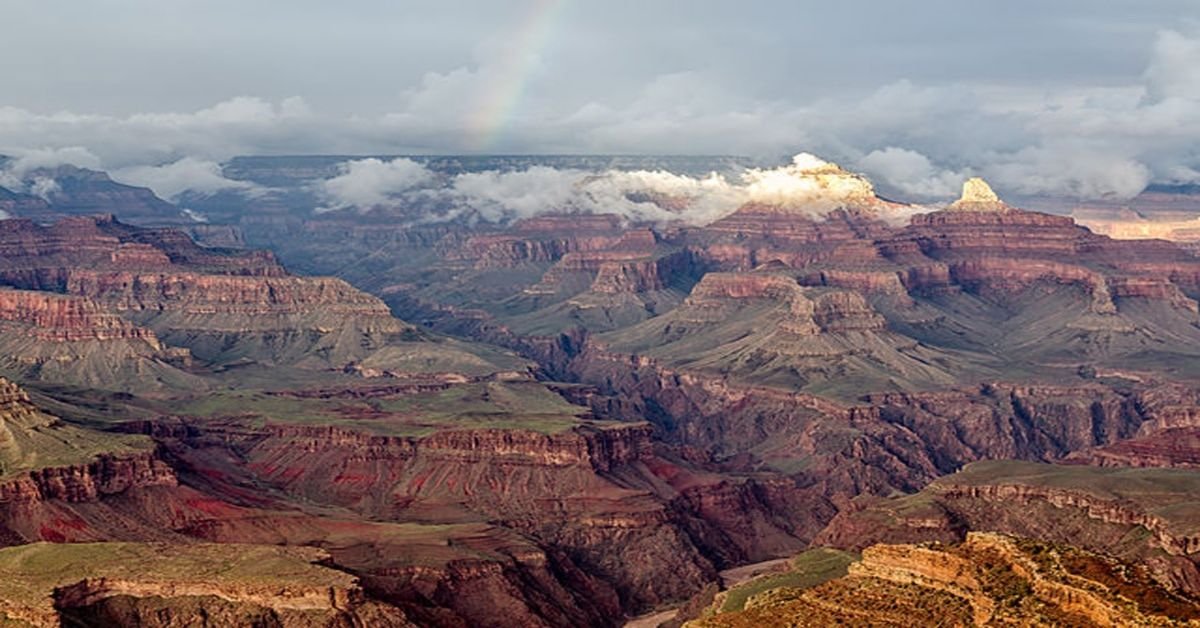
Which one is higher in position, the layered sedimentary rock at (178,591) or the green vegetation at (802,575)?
the layered sedimentary rock at (178,591)

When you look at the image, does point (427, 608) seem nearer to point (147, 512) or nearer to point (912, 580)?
point (147, 512)

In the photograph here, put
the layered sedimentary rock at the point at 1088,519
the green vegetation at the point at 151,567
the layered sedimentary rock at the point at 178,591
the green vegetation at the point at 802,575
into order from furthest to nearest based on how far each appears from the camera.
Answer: the layered sedimentary rock at the point at 1088,519
the green vegetation at the point at 802,575
the green vegetation at the point at 151,567
the layered sedimentary rock at the point at 178,591

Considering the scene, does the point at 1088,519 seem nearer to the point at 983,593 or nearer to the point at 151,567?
the point at 983,593

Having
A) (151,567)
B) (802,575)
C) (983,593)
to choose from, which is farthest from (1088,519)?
(151,567)

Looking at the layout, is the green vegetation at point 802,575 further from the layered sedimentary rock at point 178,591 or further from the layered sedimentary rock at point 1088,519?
the layered sedimentary rock at point 178,591

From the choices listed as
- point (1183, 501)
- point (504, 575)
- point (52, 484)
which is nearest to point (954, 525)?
point (1183, 501)

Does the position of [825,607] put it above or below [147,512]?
above

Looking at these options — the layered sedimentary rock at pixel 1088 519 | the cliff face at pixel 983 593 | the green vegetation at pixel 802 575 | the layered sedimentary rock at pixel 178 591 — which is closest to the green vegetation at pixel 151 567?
the layered sedimentary rock at pixel 178 591

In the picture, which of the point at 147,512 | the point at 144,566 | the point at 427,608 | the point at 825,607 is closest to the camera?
the point at 825,607
